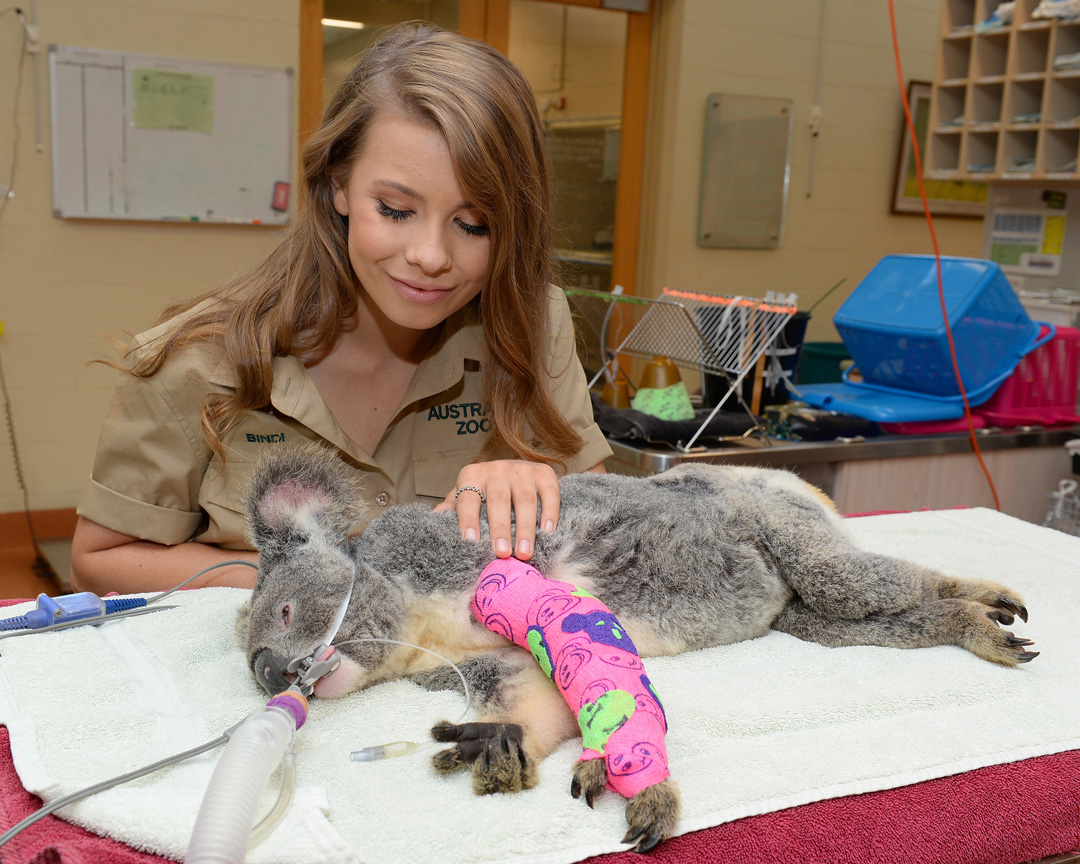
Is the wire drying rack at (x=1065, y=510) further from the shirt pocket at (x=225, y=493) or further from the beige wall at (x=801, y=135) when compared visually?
the shirt pocket at (x=225, y=493)

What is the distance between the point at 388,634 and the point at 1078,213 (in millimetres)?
3192

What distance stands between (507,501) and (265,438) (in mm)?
512

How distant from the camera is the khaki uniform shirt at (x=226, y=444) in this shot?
4.36 ft

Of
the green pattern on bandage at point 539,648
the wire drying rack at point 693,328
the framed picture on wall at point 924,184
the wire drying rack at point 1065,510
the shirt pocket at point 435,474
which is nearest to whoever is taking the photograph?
the green pattern on bandage at point 539,648

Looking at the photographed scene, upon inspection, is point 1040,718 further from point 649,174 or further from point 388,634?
point 649,174

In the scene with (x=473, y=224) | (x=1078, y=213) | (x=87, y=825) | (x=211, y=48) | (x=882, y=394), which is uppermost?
(x=211, y=48)

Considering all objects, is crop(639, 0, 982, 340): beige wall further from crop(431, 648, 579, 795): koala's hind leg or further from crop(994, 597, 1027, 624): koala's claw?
crop(431, 648, 579, 795): koala's hind leg

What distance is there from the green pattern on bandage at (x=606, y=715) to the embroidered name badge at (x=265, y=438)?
797 millimetres

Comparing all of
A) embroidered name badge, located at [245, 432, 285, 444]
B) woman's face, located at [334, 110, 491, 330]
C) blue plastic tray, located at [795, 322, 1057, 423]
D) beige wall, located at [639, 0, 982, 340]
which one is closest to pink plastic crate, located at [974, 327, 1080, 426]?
blue plastic tray, located at [795, 322, 1057, 423]

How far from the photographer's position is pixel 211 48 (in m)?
3.25

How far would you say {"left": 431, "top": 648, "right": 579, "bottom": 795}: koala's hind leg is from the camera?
31.9 inches

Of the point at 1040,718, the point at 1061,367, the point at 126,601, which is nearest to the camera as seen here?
the point at 1040,718

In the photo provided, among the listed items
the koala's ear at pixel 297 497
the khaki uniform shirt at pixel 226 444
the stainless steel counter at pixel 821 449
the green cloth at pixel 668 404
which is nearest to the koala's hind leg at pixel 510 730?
the koala's ear at pixel 297 497

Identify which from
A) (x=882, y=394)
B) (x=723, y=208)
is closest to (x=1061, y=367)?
(x=882, y=394)
